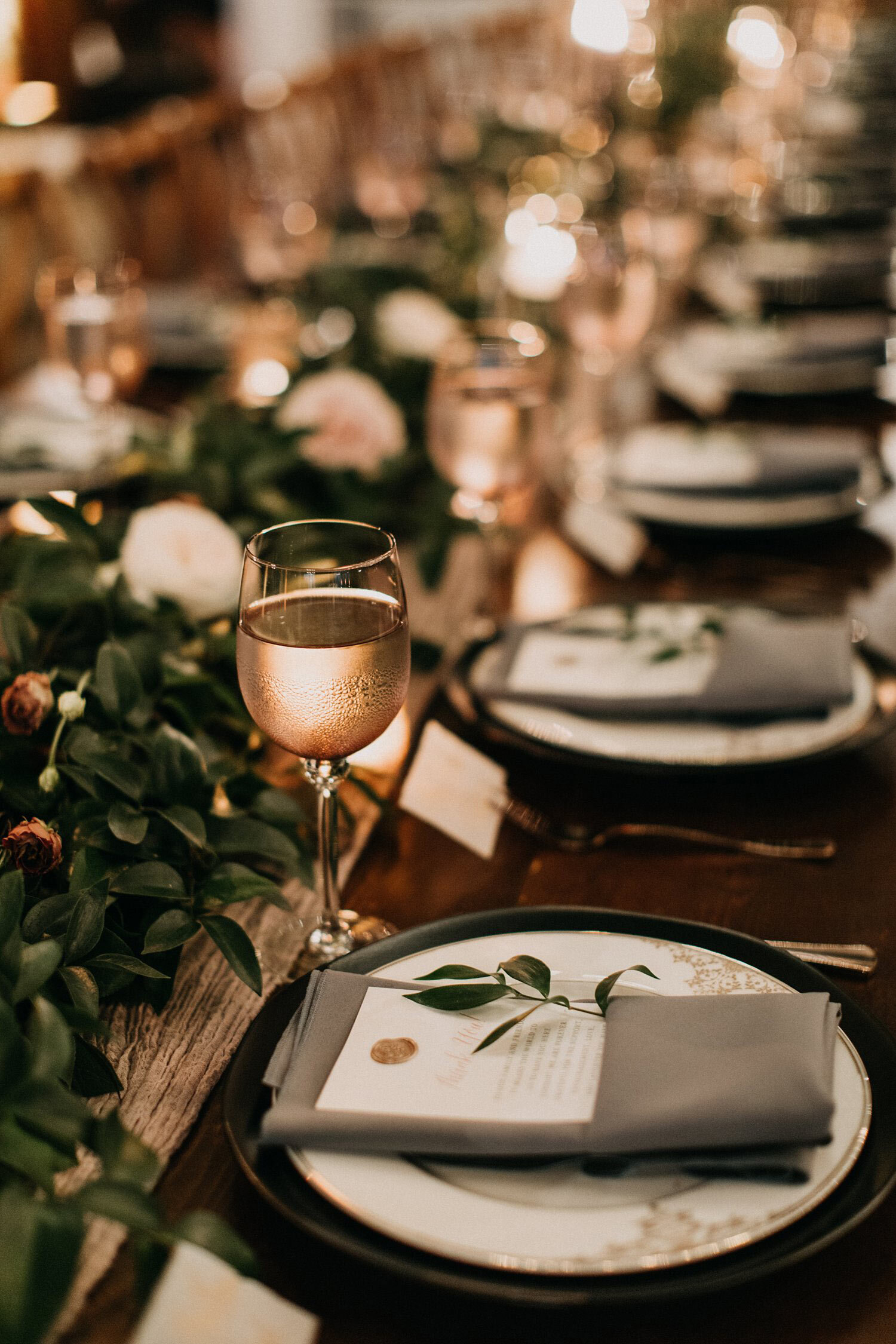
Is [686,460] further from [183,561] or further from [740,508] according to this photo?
[183,561]

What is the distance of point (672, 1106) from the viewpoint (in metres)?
0.56

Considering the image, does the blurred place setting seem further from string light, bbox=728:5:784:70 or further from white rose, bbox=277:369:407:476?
string light, bbox=728:5:784:70

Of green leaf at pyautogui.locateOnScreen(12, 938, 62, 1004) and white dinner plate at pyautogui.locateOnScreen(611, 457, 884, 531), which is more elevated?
green leaf at pyautogui.locateOnScreen(12, 938, 62, 1004)

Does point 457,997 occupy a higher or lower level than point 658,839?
higher

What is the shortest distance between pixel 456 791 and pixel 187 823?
26cm

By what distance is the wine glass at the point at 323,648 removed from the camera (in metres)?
0.69

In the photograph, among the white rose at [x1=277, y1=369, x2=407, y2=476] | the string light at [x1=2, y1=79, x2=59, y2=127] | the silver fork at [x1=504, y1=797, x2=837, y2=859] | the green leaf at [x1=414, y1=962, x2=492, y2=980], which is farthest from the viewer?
the string light at [x1=2, y1=79, x2=59, y2=127]

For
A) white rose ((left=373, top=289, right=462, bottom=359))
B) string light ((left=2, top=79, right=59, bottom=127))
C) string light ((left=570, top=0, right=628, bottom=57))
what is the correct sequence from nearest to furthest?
white rose ((left=373, top=289, right=462, bottom=359)), string light ((left=2, top=79, right=59, bottom=127)), string light ((left=570, top=0, right=628, bottom=57))

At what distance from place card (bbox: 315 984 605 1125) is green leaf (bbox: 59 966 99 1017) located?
0.13m

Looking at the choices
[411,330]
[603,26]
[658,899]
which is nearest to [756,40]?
[603,26]

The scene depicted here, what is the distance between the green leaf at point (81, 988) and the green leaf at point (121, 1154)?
0.39 ft

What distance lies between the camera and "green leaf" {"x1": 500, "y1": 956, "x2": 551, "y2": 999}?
25.5 inches

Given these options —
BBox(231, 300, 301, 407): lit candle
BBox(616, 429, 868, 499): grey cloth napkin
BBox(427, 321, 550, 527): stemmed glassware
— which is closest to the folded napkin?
BBox(616, 429, 868, 499): grey cloth napkin

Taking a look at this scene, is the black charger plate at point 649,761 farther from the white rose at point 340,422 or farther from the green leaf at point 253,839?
the white rose at point 340,422
